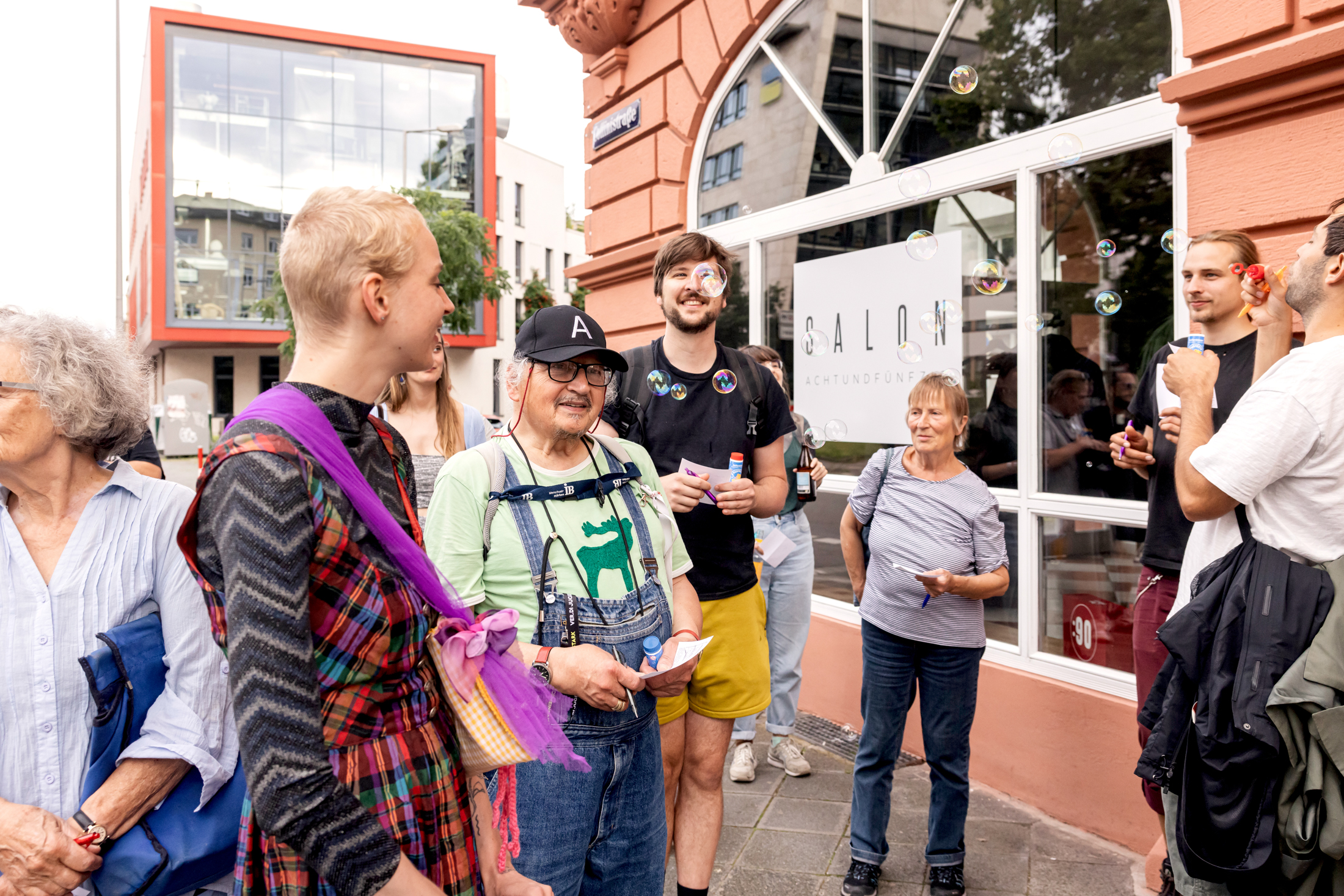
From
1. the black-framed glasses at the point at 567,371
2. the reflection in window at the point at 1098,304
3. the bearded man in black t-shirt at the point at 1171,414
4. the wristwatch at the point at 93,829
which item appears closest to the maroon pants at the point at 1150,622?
the bearded man in black t-shirt at the point at 1171,414

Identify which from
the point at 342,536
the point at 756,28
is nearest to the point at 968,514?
the point at 342,536

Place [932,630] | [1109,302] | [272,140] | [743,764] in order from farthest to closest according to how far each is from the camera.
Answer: [272,140] → [743,764] → [1109,302] → [932,630]

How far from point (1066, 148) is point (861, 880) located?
327 centimetres

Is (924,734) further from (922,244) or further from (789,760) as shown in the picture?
(922,244)

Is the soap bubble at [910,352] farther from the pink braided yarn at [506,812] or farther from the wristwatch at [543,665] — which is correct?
the pink braided yarn at [506,812]

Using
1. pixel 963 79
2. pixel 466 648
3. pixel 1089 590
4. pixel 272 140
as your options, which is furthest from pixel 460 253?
pixel 466 648

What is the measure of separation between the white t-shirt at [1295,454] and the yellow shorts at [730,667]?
1458 millimetres

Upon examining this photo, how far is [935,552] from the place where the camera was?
344 centimetres

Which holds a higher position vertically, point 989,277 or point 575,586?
point 989,277

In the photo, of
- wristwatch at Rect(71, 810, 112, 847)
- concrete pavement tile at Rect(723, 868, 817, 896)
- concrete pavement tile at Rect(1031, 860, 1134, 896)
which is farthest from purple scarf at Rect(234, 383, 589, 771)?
concrete pavement tile at Rect(1031, 860, 1134, 896)

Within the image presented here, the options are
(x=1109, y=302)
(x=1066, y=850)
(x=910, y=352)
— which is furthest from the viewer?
(x=910, y=352)

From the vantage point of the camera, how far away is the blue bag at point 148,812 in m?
A: 1.70

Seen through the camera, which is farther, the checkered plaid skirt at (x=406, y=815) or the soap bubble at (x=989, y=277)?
the soap bubble at (x=989, y=277)

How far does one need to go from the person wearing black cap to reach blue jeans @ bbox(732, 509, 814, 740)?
2541mm
